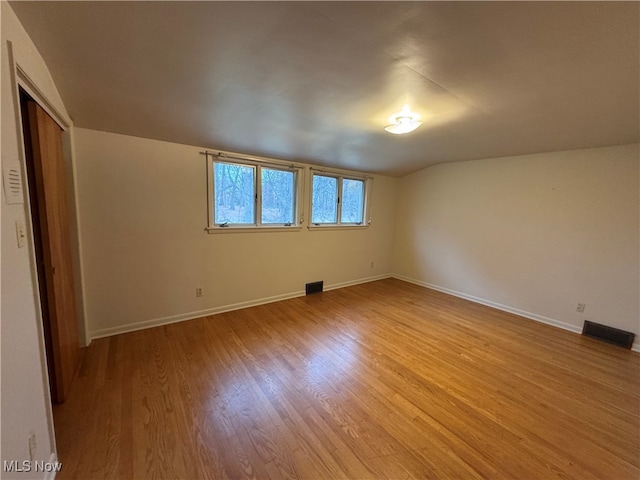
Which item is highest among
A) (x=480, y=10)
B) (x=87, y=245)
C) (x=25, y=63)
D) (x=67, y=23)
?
(x=480, y=10)

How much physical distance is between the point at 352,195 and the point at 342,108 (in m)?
2.44

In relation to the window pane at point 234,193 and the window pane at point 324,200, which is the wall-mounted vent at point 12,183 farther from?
the window pane at point 324,200

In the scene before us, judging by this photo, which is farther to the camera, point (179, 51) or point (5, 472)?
point (179, 51)

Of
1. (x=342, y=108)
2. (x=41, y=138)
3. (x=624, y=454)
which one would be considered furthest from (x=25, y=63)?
(x=624, y=454)

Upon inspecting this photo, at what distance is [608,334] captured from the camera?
2.81 meters

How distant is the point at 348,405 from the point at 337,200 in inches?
122

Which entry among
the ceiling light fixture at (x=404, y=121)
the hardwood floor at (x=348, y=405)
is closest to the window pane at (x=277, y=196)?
the hardwood floor at (x=348, y=405)

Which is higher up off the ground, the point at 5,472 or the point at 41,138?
the point at 41,138

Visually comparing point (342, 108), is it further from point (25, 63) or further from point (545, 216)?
point (545, 216)

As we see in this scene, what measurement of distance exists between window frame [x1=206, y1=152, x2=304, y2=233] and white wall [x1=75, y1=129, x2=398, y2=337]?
0.22ft

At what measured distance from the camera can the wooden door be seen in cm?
145

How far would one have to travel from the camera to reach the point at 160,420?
1.57 metres

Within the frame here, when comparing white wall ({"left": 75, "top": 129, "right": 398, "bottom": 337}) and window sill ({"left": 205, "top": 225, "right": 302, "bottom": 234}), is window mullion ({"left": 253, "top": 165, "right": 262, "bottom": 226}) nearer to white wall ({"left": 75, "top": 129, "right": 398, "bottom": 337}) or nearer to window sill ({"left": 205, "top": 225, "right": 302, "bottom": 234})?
window sill ({"left": 205, "top": 225, "right": 302, "bottom": 234})

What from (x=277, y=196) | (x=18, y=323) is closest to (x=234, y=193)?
(x=277, y=196)
